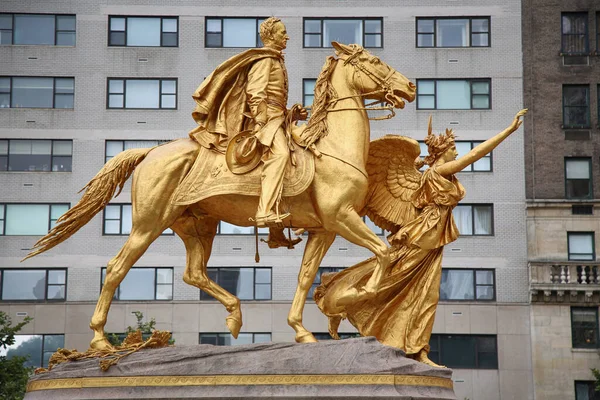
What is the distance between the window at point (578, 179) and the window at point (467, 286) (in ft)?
17.5

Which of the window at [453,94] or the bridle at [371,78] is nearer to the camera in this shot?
the bridle at [371,78]

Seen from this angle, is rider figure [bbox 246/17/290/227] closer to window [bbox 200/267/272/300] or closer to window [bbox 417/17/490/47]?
window [bbox 200/267/272/300]

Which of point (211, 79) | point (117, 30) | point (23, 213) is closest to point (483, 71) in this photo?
point (117, 30)

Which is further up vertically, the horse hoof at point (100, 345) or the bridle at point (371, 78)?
the bridle at point (371, 78)

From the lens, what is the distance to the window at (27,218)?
48.2 m

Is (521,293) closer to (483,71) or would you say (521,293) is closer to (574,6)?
(483,71)

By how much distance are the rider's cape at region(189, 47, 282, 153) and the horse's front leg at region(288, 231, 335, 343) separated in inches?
88.6

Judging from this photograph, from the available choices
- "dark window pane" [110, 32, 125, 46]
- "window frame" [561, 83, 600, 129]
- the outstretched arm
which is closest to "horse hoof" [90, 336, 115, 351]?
the outstretched arm

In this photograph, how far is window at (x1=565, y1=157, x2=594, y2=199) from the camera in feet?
160

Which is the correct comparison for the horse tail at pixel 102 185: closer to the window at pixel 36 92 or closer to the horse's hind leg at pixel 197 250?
the horse's hind leg at pixel 197 250

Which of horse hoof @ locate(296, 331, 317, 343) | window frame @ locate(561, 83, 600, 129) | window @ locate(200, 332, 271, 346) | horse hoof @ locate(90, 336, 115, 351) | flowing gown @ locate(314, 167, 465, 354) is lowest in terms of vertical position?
window @ locate(200, 332, 271, 346)

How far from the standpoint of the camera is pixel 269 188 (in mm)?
17547

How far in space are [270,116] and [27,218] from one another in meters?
32.0

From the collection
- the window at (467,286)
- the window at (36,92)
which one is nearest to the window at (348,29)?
the window at (467,286)
